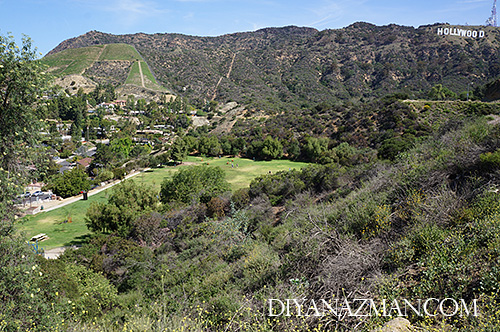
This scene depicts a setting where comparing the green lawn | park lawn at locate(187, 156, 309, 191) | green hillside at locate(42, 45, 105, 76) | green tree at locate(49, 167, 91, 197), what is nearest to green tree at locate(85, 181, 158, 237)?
park lawn at locate(187, 156, 309, 191)

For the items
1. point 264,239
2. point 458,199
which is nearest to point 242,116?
point 264,239

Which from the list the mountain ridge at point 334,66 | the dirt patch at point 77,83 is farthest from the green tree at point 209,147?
the dirt patch at point 77,83

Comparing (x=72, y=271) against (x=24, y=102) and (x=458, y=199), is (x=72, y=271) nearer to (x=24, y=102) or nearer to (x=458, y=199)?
(x=24, y=102)

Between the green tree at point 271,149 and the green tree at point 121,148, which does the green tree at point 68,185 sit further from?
the green tree at point 271,149

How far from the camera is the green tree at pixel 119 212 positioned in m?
18.7

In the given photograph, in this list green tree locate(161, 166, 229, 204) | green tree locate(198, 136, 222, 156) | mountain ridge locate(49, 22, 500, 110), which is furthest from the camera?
mountain ridge locate(49, 22, 500, 110)

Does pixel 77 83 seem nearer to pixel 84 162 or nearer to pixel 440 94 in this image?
pixel 84 162

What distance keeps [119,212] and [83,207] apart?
488 inches

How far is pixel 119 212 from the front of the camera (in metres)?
18.9

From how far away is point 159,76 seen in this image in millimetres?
116375

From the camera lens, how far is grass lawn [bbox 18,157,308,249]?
834 inches

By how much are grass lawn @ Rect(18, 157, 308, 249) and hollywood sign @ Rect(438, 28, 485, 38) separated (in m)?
92.0

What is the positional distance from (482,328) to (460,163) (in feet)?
15.2

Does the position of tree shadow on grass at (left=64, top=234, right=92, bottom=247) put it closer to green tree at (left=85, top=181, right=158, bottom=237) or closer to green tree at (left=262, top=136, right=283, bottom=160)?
green tree at (left=85, top=181, right=158, bottom=237)
